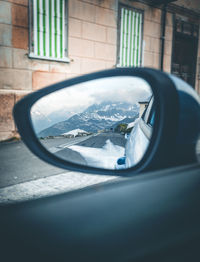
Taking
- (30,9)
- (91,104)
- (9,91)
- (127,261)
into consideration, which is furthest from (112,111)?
(30,9)

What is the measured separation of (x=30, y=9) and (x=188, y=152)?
6479 mm

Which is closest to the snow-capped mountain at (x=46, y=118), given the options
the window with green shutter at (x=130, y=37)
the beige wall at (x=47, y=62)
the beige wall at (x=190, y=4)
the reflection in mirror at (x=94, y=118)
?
the reflection in mirror at (x=94, y=118)

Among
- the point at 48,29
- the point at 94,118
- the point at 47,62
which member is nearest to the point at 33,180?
the point at 94,118

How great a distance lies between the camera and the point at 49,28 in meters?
6.41

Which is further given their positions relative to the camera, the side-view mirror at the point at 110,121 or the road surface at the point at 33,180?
the road surface at the point at 33,180

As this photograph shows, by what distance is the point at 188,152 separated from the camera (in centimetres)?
75

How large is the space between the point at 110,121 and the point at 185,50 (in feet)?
35.2

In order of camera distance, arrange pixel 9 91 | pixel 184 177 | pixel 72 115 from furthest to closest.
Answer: pixel 9 91 → pixel 72 115 → pixel 184 177

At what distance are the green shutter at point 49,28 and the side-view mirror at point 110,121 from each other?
5.62 m

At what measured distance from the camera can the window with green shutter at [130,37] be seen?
25.7ft

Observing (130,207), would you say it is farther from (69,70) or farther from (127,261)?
(69,70)

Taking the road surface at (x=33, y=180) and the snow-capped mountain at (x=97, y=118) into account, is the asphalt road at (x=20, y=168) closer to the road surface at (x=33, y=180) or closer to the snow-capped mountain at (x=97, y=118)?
the road surface at (x=33, y=180)

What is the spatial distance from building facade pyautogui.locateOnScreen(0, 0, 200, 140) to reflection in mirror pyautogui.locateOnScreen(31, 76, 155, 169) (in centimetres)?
521

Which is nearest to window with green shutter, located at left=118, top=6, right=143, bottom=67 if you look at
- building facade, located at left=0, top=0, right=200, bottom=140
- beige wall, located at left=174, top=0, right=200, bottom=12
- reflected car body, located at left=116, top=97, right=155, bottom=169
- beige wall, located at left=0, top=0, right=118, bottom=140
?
building facade, located at left=0, top=0, right=200, bottom=140
